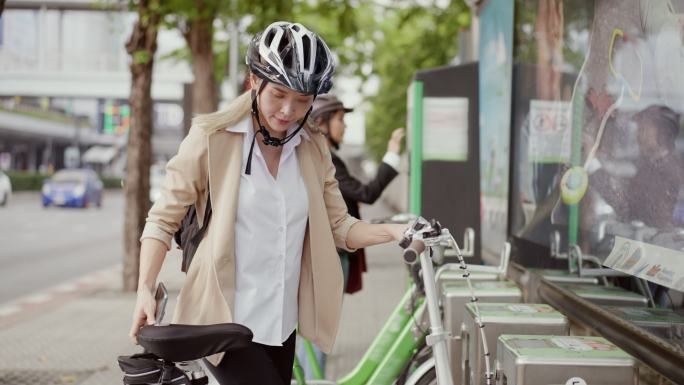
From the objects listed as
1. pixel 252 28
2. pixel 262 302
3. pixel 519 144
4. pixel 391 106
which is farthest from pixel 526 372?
pixel 391 106

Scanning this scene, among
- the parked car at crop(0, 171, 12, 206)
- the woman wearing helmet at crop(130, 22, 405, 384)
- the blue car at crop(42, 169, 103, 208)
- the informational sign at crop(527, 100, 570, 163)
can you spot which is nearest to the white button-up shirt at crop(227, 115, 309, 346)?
the woman wearing helmet at crop(130, 22, 405, 384)

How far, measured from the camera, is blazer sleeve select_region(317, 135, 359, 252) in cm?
318

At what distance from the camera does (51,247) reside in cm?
1859

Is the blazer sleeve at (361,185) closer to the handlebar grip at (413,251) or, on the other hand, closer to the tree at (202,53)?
the handlebar grip at (413,251)

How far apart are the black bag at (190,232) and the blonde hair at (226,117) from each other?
204mm

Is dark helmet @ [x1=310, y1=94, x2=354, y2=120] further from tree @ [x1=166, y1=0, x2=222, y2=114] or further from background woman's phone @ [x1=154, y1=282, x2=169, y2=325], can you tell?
tree @ [x1=166, y1=0, x2=222, y2=114]

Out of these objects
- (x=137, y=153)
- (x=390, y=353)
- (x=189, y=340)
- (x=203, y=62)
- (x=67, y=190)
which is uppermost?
(x=203, y=62)

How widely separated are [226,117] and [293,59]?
285mm

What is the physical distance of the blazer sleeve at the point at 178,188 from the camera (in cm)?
281

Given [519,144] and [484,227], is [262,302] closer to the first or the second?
[519,144]

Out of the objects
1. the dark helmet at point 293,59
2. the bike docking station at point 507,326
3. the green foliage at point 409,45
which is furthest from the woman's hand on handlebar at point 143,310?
the green foliage at point 409,45

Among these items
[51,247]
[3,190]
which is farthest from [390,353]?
[3,190]

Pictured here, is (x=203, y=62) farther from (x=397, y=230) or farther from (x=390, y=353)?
(x=397, y=230)

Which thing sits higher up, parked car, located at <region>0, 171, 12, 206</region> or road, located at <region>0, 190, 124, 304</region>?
parked car, located at <region>0, 171, 12, 206</region>
